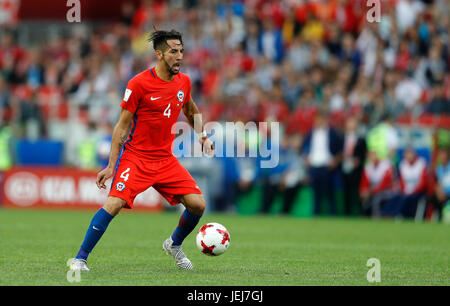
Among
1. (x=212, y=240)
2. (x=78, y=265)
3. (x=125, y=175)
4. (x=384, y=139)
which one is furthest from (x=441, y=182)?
(x=78, y=265)

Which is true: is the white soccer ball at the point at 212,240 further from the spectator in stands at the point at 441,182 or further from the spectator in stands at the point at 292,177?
the spectator in stands at the point at 292,177

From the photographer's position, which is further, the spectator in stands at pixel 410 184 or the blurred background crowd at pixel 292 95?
the blurred background crowd at pixel 292 95

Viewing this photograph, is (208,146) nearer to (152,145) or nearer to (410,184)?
(152,145)

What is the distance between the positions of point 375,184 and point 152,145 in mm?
10153

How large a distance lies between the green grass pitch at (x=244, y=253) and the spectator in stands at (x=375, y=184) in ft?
2.83

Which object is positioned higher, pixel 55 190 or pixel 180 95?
pixel 180 95

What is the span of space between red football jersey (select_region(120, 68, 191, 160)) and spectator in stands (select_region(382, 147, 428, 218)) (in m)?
9.79

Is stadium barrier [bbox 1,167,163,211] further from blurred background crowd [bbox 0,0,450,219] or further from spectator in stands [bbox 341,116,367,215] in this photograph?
spectator in stands [bbox 341,116,367,215]

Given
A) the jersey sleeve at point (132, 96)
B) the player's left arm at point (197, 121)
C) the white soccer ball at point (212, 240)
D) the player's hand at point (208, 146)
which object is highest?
the jersey sleeve at point (132, 96)

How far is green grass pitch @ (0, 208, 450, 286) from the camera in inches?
328

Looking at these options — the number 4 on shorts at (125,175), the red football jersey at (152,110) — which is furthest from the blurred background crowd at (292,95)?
the number 4 on shorts at (125,175)

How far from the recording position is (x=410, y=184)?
18.0 metres

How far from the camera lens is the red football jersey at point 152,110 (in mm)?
8891
